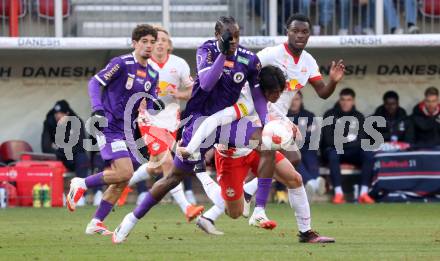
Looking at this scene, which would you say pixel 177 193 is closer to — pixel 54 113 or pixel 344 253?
pixel 344 253

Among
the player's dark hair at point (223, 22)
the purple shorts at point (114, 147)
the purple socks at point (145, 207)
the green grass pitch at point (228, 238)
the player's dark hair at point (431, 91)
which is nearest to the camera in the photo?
the green grass pitch at point (228, 238)

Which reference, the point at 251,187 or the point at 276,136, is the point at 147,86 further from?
the point at 276,136

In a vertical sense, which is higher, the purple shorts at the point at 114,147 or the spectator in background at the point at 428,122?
the purple shorts at the point at 114,147

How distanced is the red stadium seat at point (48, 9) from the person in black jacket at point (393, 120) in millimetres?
5231

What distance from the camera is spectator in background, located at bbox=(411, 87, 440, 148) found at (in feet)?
60.5

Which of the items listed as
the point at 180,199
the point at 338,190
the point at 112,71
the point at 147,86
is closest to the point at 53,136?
the point at 338,190

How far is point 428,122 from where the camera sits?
18.5m

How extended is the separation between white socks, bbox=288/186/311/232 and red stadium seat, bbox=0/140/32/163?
29.8ft

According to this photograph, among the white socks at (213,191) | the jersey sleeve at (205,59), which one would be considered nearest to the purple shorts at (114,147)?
the white socks at (213,191)

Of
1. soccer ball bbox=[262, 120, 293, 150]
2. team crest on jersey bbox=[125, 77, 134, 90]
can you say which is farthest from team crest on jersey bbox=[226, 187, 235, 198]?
team crest on jersey bbox=[125, 77, 134, 90]

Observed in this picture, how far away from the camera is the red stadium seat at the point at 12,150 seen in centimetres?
1856

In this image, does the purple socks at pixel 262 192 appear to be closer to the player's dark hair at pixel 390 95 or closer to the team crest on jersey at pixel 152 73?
the team crest on jersey at pixel 152 73

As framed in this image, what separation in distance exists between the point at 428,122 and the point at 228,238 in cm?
824

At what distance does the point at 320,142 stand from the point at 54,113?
166 inches
